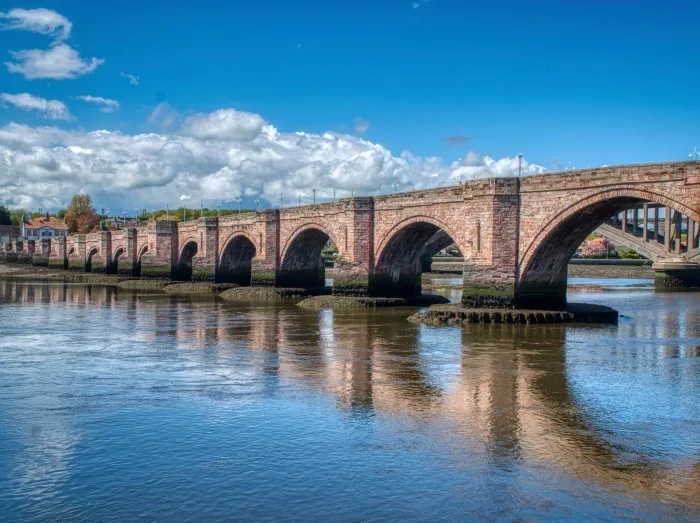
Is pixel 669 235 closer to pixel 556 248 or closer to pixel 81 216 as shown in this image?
pixel 556 248

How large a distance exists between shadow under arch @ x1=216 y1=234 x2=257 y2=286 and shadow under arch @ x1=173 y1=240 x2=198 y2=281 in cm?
764

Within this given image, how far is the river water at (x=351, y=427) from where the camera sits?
9.84 meters

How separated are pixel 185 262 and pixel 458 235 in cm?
3955

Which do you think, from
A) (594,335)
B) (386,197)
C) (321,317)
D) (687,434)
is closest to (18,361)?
(321,317)

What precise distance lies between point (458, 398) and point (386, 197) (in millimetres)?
23886

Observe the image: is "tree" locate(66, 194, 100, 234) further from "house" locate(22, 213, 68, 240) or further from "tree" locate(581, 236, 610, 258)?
"tree" locate(581, 236, 610, 258)

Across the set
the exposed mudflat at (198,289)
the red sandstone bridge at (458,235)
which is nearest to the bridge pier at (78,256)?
the red sandstone bridge at (458,235)

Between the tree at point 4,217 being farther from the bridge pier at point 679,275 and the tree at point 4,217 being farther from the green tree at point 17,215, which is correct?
the bridge pier at point 679,275

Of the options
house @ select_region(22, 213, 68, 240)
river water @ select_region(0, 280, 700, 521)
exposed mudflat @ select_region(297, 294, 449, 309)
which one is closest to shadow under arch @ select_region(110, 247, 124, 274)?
exposed mudflat @ select_region(297, 294, 449, 309)

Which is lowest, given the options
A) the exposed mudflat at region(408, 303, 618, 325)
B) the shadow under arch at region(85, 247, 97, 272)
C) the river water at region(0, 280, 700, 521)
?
the river water at region(0, 280, 700, 521)

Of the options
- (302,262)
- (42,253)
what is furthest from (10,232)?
(302,262)

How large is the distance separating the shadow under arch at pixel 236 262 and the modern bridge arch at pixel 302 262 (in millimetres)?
8574

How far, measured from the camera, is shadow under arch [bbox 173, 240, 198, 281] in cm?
6619

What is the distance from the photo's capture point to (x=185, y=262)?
66812 mm
